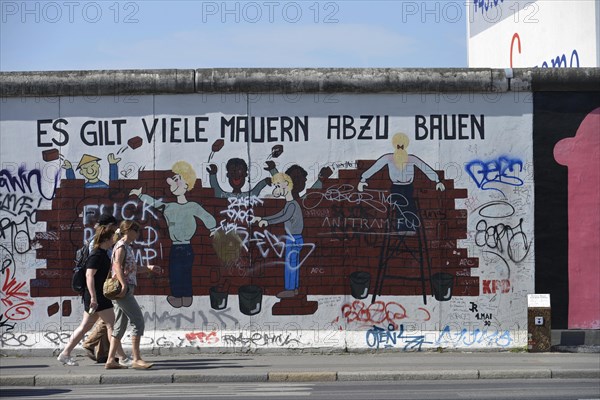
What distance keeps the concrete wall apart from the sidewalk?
0.53 meters

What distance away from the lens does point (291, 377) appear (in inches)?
480

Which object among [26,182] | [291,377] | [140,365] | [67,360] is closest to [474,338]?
[291,377]

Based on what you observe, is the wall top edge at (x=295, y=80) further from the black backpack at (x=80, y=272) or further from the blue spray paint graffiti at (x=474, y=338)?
the blue spray paint graffiti at (x=474, y=338)

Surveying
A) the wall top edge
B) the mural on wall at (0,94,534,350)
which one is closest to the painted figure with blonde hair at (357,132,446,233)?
the mural on wall at (0,94,534,350)

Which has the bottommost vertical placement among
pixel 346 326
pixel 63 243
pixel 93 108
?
pixel 346 326

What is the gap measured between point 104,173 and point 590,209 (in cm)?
690

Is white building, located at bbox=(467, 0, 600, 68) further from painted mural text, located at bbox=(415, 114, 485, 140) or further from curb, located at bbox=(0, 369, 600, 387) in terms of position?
curb, located at bbox=(0, 369, 600, 387)

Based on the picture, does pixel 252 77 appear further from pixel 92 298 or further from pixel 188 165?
pixel 92 298

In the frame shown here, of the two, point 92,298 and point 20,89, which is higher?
point 20,89

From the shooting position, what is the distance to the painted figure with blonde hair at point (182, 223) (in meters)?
14.4

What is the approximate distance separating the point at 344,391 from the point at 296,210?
375 centimetres

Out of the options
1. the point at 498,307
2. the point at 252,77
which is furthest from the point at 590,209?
the point at 252,77

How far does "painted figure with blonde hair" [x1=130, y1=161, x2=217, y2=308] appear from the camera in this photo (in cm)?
1438

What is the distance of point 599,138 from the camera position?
14383mm
